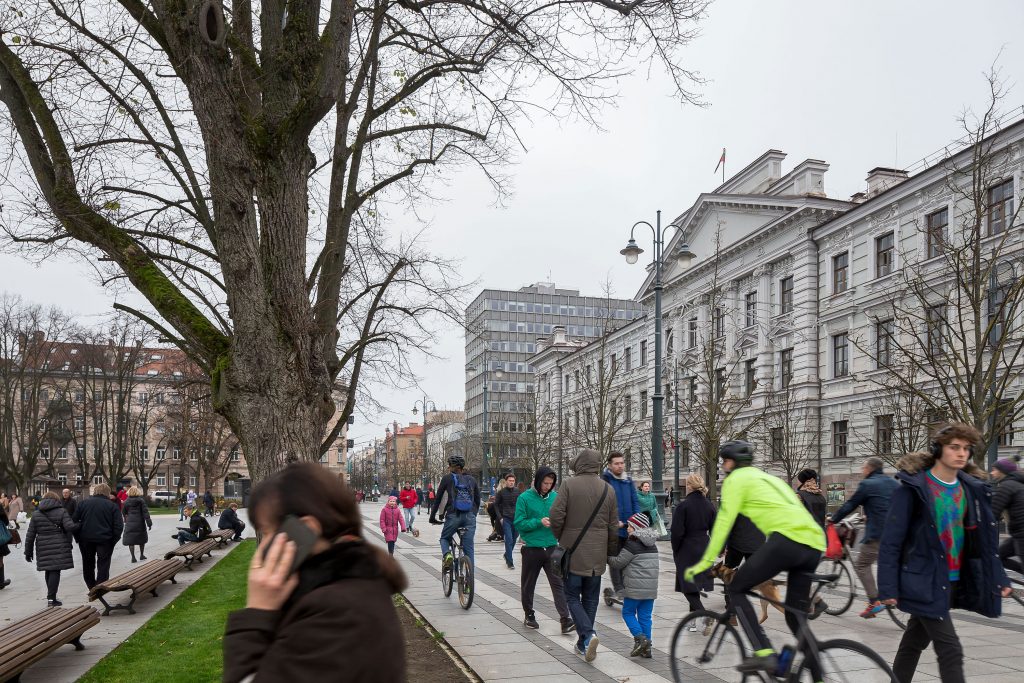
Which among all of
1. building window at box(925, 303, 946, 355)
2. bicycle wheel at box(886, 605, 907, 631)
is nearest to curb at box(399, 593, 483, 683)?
bicycle wheel at box(886, 605, 907, 631)

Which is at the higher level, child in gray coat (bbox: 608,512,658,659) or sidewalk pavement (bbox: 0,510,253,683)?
child in gray coat (bbox: 608,512,658,659)

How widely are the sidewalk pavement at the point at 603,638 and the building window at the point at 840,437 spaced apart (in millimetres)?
23016

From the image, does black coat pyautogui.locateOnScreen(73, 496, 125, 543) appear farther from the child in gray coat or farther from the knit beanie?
the knit beanie

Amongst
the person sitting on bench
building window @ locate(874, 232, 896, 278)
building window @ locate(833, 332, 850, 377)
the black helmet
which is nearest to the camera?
the black helmet

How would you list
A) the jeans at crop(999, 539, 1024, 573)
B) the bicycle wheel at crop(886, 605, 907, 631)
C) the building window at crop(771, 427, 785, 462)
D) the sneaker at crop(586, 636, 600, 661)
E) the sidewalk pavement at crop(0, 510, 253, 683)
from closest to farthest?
1. the sneaker at crop(586, 636, 600, 661)
2. the sidewalk pavement at crop(0, 510, 253, 683)
3. the bicycle wheel at crop(886, 605, 907, 631)
4. the jeans at crop(999, 539, 1024, 573)
5. the building window at crop(771, 427, 785, 462)

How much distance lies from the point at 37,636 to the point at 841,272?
3374cm

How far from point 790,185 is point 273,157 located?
39171 millimetres

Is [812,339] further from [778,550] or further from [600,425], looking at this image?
[778,550]

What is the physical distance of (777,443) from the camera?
3622 cm

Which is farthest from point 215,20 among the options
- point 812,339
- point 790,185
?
point 790,185

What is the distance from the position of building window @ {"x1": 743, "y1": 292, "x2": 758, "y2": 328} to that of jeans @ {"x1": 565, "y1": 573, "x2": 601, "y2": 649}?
34579mm

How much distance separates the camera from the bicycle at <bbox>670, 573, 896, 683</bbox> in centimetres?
493

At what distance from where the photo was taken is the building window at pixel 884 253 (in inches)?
1263

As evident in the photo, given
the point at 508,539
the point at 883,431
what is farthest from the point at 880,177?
the point at 508,539
